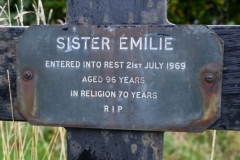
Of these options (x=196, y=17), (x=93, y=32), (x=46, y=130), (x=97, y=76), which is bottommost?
(x=46, y=130)

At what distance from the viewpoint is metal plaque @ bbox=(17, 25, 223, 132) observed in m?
1.12

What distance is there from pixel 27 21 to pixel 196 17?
6.85 feet

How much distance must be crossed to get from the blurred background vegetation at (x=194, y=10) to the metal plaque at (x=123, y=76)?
167 inches

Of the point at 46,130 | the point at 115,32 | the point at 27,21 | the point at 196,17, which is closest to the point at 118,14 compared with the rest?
the point at 115,32

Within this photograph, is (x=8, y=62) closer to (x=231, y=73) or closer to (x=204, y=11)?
(x=231, y=73)

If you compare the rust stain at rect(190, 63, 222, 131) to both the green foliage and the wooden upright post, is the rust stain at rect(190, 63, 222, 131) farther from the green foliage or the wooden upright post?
the green foliage

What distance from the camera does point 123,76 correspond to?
1.15 meters

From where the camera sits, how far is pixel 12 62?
1.24 meters

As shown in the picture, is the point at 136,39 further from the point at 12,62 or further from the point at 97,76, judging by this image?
the point at 12,62

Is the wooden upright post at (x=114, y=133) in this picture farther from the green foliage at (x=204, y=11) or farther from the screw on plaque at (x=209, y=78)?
the green foliage at (x=204, y=11)

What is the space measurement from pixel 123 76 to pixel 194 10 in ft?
15.7

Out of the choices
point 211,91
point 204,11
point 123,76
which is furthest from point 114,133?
point 204,11

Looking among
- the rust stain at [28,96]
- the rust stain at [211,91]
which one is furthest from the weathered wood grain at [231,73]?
the rust stain at [28,96]

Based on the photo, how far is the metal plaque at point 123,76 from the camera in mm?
1123
